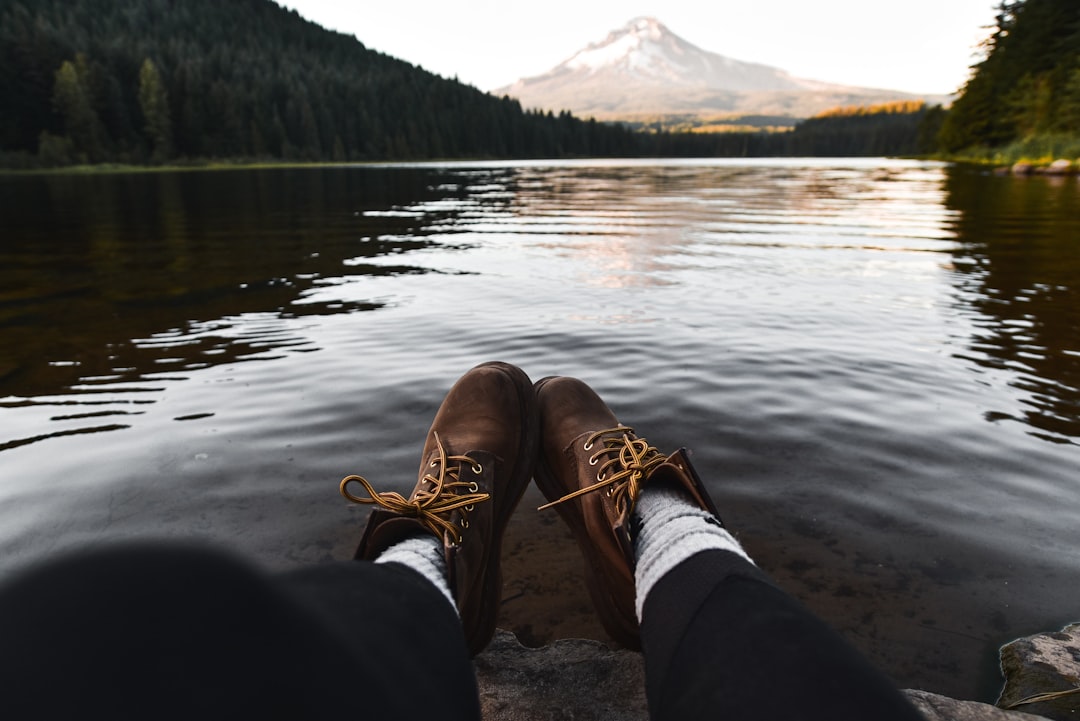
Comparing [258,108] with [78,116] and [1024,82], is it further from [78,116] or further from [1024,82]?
[1024,82]

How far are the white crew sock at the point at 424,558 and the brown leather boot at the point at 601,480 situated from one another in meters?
0.51

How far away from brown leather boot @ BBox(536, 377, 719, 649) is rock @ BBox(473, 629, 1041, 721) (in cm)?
13

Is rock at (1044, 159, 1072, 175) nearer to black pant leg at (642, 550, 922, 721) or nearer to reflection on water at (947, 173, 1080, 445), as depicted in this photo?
reflection on water at (947, 173, 1080, 445)

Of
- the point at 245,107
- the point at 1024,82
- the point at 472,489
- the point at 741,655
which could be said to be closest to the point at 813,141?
the point at 1024,82

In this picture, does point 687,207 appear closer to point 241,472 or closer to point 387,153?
point 241,472

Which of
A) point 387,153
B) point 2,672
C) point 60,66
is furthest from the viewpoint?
point 387,153

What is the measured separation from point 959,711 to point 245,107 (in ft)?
325

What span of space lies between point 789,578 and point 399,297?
536cm

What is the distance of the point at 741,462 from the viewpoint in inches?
114

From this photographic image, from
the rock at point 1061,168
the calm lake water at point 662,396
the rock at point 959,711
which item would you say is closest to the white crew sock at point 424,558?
the calm lake water at point 662,396

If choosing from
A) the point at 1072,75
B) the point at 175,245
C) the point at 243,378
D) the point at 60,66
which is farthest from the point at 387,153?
the point at 243,378

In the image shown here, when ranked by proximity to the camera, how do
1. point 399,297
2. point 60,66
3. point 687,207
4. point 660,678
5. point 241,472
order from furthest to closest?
point 60,66 < point 687,207 < point 399,297 < point 241,472 < point 660,678

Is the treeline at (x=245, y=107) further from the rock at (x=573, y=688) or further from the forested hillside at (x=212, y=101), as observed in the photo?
the rock at (x=573, y=688)

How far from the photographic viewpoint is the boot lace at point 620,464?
197cm
